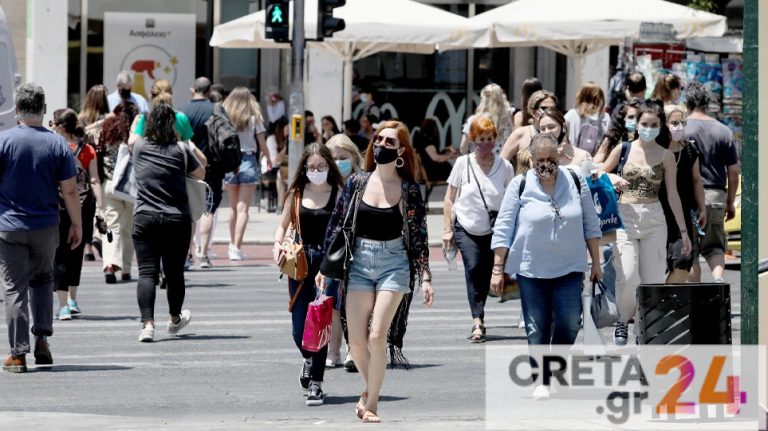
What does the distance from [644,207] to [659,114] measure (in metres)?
0.69

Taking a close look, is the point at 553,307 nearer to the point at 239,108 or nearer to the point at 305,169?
the point at 305,169

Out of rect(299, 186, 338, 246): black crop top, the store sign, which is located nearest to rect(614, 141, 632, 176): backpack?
rect(299, 186, 338, 246): black crop top

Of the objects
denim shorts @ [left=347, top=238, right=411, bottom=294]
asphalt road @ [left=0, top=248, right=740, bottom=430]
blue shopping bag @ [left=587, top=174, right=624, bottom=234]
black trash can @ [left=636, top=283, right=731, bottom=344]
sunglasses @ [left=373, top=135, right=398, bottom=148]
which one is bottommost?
asphalt road @ [left=0, top=248, right=740, bottom=430]

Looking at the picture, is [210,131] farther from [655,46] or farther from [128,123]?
[655,46]

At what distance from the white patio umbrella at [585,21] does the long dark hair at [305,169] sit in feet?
39.4

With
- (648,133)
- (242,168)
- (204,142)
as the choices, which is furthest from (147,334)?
(242,168)

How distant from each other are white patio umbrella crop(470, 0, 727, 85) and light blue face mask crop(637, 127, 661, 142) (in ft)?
33.8

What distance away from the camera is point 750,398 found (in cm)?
898

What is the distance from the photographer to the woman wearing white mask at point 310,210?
10242mm

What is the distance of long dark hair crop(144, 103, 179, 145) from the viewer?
12609mm

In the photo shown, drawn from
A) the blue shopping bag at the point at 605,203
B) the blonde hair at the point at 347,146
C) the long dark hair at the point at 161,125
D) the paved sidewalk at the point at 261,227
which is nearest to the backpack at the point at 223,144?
the paved sidewalk at the point at 261,227

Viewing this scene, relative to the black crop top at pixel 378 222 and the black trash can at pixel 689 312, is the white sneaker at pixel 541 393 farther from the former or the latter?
the black crop top at pixel 378 222

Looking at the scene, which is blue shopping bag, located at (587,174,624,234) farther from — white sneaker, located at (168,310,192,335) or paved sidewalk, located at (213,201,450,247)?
paved sidewalk, located at (213,201,450,247)

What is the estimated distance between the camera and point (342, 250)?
916 cm
